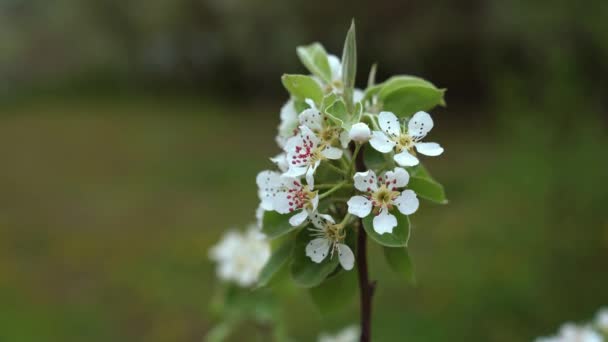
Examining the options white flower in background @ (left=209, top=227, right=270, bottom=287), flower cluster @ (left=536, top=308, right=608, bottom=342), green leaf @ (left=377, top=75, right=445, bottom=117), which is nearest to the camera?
green leaf @ (left=377, top=75, right=445, bottom=117)

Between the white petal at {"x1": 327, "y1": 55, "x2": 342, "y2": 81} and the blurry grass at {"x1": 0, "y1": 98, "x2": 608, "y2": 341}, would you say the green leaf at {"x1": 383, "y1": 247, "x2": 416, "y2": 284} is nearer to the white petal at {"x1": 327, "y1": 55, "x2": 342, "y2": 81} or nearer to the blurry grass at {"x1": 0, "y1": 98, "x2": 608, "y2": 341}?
the blurry grass at {"x1": 0, "y1": 98, "x2": 608, "y2": 341}

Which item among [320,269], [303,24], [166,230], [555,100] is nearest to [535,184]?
[555,100]

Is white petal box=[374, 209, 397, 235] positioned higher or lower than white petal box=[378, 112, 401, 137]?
lower

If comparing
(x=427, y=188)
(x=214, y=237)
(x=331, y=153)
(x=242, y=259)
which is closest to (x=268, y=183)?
(x=331, y=153)

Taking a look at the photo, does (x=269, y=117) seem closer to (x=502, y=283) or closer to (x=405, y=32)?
(x=405, y=32)

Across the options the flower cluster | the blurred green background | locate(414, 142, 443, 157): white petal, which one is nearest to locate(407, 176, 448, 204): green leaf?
locate(414, 142, 443, 157): white petal
